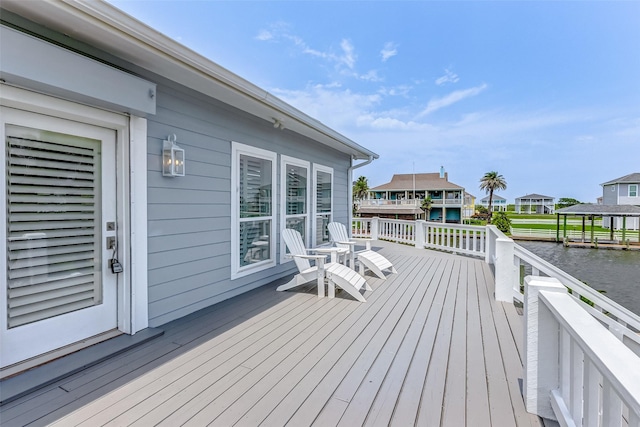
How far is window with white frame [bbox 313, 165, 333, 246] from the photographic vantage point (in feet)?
19.0

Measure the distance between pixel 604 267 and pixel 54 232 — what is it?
63.3 feet

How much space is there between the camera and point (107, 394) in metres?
1.84

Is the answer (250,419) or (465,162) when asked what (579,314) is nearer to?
(250,419)

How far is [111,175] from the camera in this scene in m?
2.59

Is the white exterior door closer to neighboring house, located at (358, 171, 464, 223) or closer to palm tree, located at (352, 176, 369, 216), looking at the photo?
neighboring house, located at (358, 171, 464, 223)

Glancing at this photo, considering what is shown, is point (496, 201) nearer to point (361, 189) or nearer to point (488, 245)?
point (361, 189)

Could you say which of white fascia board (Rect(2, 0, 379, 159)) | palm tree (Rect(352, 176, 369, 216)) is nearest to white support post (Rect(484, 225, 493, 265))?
white fascia board (Rect(2, 0, 379, 159))

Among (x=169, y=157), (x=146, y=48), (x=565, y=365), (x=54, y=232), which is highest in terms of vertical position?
(x=146, y=48)

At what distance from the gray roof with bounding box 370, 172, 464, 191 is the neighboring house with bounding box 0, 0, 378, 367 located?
30387 millimetres

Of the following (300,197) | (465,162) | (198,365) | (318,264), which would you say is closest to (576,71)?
(300,197)

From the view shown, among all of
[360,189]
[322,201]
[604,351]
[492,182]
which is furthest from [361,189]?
[604,351]

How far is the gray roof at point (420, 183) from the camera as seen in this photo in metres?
31.6

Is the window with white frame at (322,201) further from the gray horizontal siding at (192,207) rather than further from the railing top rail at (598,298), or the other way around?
the railing top rail at (598,298)

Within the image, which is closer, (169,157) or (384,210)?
(169,157)
